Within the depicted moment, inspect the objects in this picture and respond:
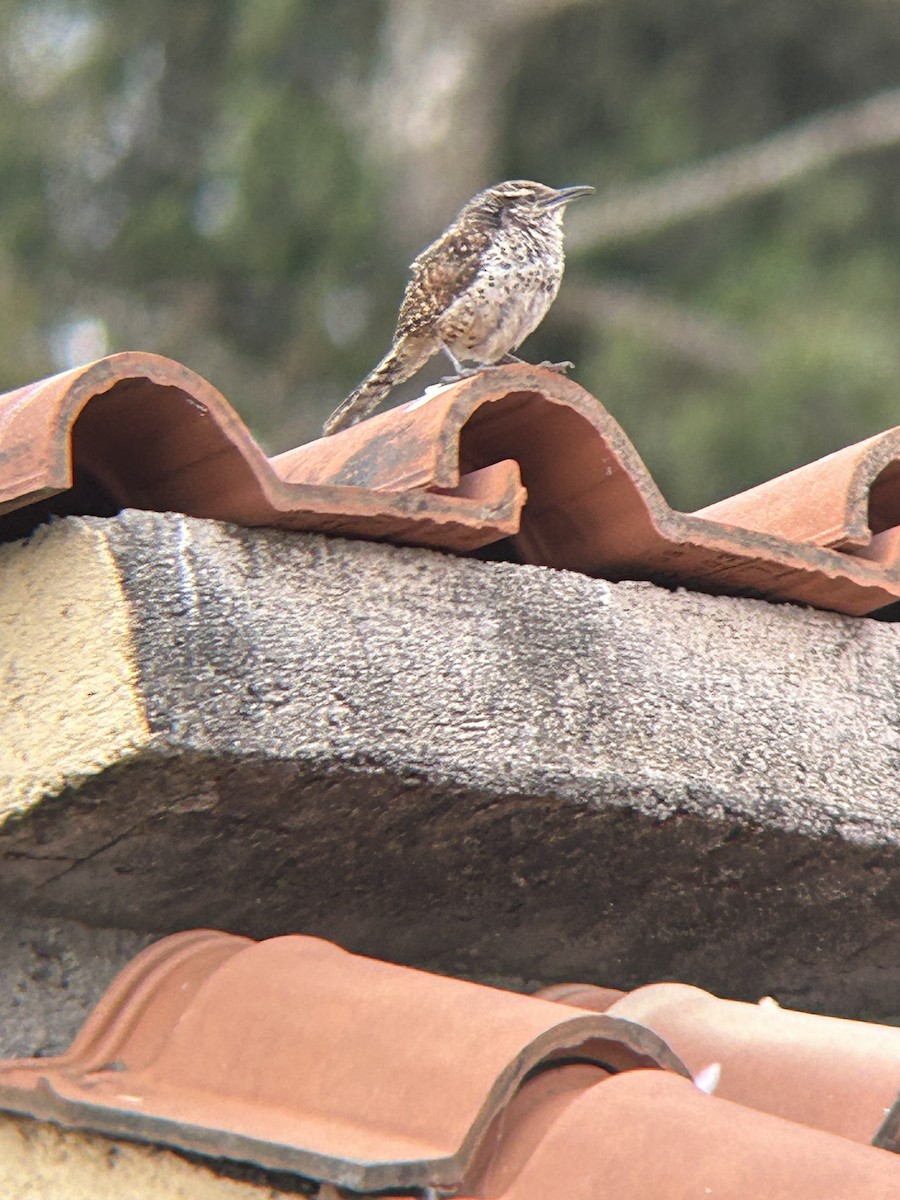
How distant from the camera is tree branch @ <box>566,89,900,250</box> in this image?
16547mm

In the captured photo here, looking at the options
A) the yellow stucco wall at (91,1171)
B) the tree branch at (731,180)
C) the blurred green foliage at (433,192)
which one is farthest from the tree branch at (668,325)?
the yellow stucco wall at (91,1171)

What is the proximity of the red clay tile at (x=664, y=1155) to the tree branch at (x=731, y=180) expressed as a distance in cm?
1518

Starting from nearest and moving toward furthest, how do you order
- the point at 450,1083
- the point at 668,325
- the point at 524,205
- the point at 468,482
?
the point at 450,1083, the point at 468,482, the point at 524,205, the point at 668,325

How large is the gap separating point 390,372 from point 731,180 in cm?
1306

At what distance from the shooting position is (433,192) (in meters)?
15.5

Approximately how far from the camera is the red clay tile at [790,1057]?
1.93 meters

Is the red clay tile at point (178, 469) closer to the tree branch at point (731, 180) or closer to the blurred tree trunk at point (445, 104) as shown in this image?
the blurred tree trunk at point (445, 104)

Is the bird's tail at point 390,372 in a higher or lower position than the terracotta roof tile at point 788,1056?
higher

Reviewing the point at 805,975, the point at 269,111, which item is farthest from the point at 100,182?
the point at 805,975

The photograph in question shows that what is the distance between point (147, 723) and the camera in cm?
187

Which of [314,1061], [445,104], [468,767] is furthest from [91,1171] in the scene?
[445,104]

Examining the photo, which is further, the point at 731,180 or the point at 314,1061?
the point at 731,180

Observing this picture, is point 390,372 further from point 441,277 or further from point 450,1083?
point 450,1083

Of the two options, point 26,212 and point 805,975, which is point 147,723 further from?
point 26,212
